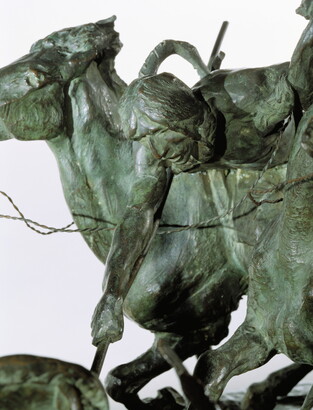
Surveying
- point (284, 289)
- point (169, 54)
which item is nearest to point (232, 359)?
point (284, 289)

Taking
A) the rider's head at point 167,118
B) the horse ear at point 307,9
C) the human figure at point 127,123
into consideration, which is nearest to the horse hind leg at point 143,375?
the human figure at point 127,123

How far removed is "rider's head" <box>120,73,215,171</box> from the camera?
2.52 m

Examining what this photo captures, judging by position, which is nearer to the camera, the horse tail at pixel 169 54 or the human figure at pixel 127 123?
the human figure at pixel 127 123

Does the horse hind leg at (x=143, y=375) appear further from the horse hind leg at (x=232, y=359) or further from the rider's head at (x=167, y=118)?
the rider's head at (x=167, y=118)

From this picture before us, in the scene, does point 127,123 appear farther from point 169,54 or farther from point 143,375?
point 143,375

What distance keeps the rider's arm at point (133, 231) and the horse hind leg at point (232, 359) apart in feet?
0.74

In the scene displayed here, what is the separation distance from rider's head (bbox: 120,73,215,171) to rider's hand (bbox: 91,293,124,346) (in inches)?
12.2

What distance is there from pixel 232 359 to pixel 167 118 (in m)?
0.50

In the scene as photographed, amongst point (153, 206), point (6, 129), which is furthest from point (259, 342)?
point (6, 129)

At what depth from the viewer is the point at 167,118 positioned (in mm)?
2508

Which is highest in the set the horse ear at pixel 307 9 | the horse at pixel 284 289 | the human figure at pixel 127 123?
the horse ear at pixel 307 9

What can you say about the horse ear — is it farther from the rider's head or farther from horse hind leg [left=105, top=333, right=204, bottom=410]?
horse hind leg [left=105, top=333, right=204, bottom=410]

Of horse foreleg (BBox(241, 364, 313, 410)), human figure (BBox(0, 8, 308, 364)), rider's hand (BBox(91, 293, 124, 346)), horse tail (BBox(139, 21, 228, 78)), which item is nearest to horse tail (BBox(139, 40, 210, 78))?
horse tail (BBox(139, 21, 228, 78))

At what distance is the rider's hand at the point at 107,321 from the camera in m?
2.42
